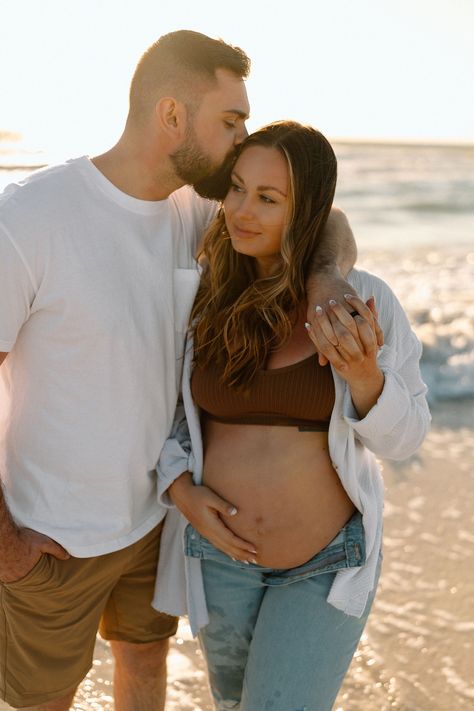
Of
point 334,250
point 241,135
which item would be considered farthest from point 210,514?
point 241,135

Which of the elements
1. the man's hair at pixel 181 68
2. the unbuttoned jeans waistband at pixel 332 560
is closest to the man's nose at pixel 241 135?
the man's hair at pixel 181 68

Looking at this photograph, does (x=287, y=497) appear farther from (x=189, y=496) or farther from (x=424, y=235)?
(x=424, y=235)

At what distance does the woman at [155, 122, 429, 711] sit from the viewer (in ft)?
8.11

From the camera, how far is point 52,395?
8.11 ft

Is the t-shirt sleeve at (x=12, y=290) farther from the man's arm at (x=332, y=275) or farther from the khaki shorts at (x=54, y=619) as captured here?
the man's arm at (x=332, y=275)

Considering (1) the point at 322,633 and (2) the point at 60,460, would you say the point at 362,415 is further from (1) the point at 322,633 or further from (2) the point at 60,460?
(2) the point at 60,460

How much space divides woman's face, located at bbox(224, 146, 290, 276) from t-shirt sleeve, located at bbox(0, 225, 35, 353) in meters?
0.69

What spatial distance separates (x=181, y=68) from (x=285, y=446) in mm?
1203

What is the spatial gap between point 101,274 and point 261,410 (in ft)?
2.01

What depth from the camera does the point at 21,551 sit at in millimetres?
2436

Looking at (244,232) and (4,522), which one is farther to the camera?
(244,232)

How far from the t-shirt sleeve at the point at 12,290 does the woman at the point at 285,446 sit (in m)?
0.59

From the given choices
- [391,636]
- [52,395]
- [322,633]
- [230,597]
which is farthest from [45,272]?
[391,636]

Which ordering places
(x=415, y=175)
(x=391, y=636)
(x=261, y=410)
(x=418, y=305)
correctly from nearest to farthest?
(x=261, y=410)
(x=391, y=636)
(x=418, y=305)
(x=415, y=175)
